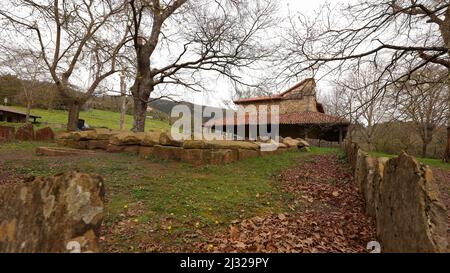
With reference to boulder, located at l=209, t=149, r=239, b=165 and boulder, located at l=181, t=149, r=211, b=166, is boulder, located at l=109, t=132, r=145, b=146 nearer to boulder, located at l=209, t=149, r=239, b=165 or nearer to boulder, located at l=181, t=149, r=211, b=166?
boulder, located at l=181, t=149, r=211, b=166

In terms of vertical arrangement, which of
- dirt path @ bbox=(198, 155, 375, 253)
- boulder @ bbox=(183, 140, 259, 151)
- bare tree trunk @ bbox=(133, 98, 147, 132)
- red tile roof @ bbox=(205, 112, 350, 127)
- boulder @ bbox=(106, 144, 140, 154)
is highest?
red tile roof @ bbox=(205, 112, 350, 127)

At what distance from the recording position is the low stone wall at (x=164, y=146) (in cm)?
750

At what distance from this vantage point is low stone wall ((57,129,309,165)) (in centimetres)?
750

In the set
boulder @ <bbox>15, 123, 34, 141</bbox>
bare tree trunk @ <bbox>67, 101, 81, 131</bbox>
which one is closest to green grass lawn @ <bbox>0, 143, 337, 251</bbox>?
boulder @ <bbox>15, 123, 34, 141</bbox>

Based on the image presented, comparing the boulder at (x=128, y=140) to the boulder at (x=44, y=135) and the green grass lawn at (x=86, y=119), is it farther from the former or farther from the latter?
the green grass lawn at (x=86, y=119)

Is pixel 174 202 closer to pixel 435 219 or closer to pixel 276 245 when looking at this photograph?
pixel 276 245

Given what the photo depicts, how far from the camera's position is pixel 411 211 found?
232 cm

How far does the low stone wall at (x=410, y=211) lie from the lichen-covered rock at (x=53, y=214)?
269 cm

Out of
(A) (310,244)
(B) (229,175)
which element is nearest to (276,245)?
(A) (310,244)

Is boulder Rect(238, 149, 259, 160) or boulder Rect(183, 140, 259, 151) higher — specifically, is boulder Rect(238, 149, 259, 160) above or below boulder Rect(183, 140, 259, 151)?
below

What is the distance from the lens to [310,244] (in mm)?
3322

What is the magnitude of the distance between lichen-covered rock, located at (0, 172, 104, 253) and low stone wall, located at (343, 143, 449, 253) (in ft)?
8.81

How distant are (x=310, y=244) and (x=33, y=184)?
3246 millimetres

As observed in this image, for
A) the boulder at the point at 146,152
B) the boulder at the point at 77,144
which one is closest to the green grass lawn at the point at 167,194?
the boulder at the point at 146,152
